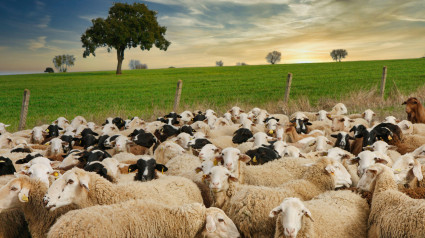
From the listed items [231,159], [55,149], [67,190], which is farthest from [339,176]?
[55,149]

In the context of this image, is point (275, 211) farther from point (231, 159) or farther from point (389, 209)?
point (231, 159)

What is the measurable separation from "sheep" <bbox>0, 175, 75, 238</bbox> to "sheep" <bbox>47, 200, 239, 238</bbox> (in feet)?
2.82

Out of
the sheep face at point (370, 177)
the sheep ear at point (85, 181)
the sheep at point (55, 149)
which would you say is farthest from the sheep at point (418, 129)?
the sheep at point (55, 149)

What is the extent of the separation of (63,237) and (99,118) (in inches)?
474

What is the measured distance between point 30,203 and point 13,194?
0.77 feet

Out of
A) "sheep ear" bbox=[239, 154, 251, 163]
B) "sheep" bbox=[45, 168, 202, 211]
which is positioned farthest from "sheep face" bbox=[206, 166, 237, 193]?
"sheep ear" bbox=[239, 154, 251, 163]

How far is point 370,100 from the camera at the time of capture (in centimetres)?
1747

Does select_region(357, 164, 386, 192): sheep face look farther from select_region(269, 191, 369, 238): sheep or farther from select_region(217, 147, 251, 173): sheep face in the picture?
select_region(217, 147, 251, 173): sheep face

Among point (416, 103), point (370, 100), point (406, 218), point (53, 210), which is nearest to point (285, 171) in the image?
point (406, 218)

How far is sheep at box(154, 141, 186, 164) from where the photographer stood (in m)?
7.73

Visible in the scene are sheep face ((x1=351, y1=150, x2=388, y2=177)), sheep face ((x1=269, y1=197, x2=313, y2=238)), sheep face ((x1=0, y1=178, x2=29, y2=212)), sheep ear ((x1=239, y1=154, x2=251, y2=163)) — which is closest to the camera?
sheep face ((x1=269, y1=197, x2=313, y2=238))

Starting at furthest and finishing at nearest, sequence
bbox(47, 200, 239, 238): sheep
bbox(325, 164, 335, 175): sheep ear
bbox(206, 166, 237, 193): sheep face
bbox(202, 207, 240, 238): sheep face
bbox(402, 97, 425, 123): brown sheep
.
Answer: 1. bbox(402, 97, 425, 123): brown sheep
2. bbox(325, 164, 335, 175): sheep ear
3. bbox(206, 166, 237, 193): sheep face
4. bbox(202, 207, 240, 238): sheep face
5. bbox(47, 200, 239, 238): sheep

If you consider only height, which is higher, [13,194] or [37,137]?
[13,194]

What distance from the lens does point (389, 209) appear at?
3.88 metres
